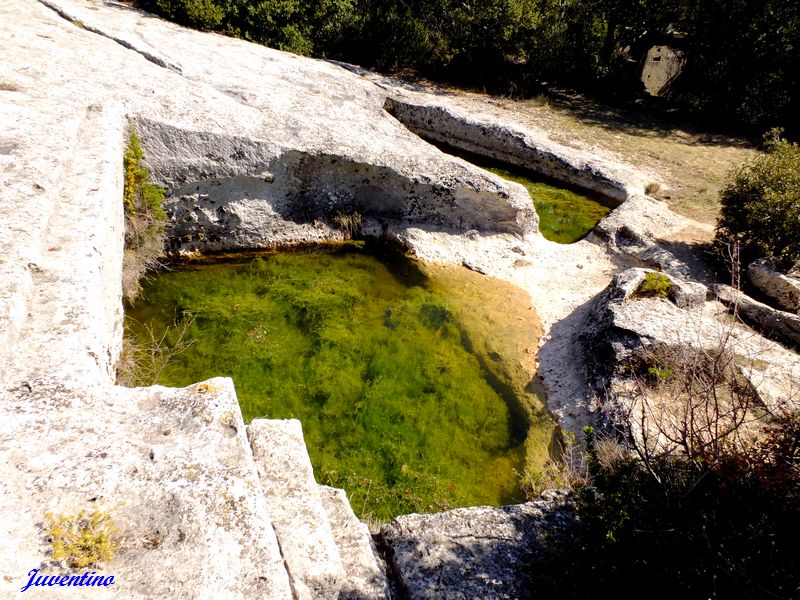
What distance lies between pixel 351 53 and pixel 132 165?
13.4 meters

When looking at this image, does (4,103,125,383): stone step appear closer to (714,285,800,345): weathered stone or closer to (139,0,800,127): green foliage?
(714,285,800,345): weathered stone

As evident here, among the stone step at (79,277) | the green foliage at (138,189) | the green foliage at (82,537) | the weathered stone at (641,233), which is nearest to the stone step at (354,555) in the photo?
the green foliage at (82,537)

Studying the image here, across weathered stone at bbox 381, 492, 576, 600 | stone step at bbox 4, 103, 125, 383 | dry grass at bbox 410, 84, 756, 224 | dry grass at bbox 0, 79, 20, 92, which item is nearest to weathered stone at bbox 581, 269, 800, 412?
weathered stone at bbox 381, 492, 576, 600

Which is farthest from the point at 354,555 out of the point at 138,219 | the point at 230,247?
the point at 230,247

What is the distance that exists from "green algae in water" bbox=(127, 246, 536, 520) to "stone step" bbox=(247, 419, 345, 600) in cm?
176

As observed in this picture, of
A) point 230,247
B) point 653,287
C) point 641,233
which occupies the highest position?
point 641,233

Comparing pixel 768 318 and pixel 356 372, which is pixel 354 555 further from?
pixel 768 318

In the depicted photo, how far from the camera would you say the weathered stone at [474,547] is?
3.82 m

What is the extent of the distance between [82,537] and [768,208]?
11405 mm

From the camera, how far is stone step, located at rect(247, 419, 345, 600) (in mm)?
3295

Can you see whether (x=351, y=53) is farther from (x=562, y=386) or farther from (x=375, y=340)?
(x=562, y=386)

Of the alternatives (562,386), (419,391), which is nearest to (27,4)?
(419,391)

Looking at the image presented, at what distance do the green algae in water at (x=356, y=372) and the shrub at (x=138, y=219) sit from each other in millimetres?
453

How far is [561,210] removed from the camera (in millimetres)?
12656
